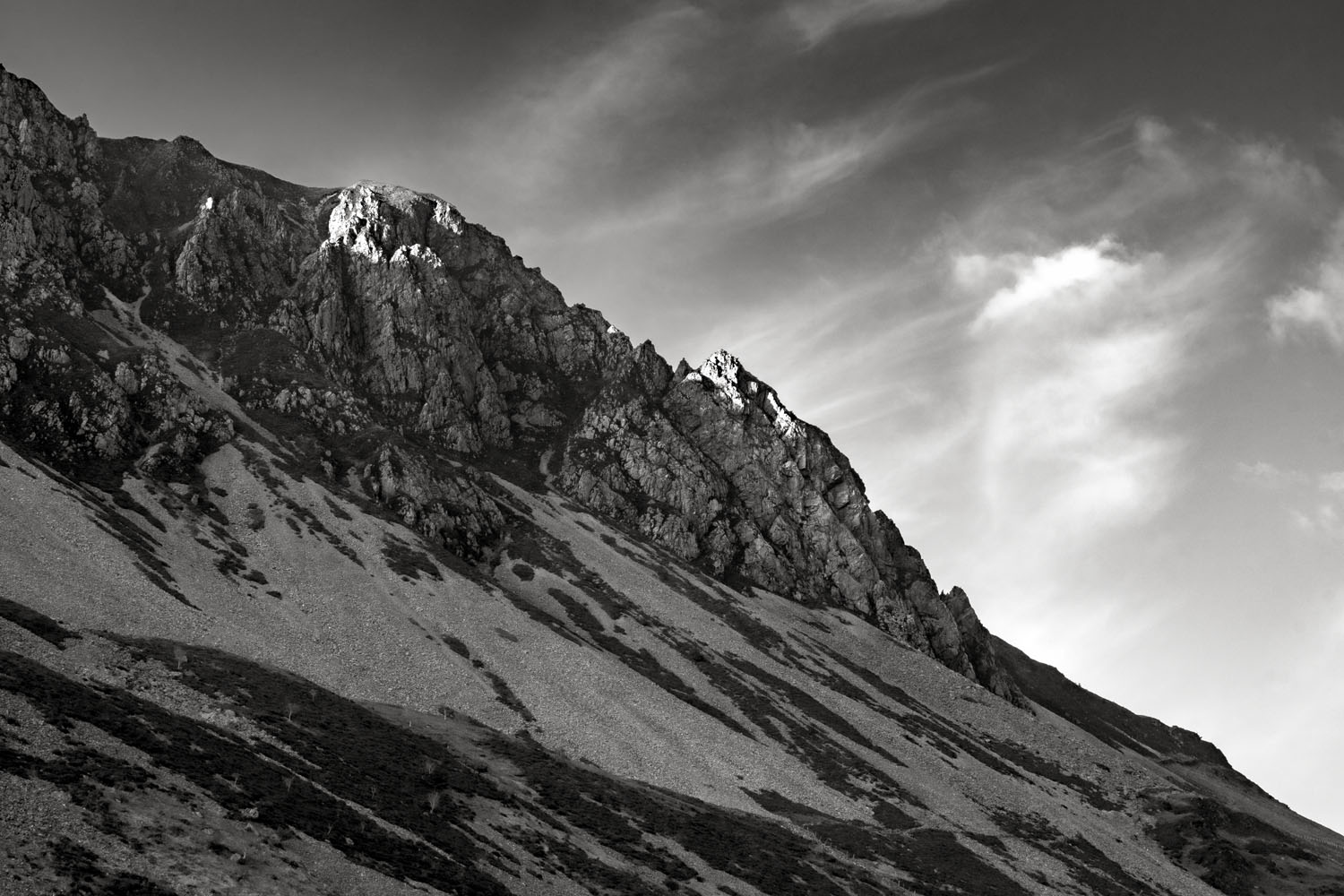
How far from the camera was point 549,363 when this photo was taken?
191625 mm

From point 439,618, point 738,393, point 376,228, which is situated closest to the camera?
point 439,618

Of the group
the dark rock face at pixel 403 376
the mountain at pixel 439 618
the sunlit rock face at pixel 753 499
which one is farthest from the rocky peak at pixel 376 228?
the sunlit rock face at pixel 753 499

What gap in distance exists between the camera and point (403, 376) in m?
163

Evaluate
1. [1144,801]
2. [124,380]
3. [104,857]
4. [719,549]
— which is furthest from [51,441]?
[1144,801]

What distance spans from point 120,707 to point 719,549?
12467 centimetres

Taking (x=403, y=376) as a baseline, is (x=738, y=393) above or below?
above

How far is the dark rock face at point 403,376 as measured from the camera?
124250mm

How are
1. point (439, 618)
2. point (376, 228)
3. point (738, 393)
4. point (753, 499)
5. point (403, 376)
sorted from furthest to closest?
point (738, 393), point (376, 228), point (753, 499), point (403, 376), point (439, 618)

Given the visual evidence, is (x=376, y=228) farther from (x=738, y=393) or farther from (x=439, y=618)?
(x=439, y=618)

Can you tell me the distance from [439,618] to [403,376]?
266 feet

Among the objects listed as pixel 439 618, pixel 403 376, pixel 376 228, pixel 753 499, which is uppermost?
pixel 376 228

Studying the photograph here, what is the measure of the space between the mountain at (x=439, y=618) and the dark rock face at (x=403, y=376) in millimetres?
784

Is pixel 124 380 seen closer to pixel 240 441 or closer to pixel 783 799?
pixel 240 441

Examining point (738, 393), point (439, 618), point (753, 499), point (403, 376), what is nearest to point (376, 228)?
point (403, 376)
